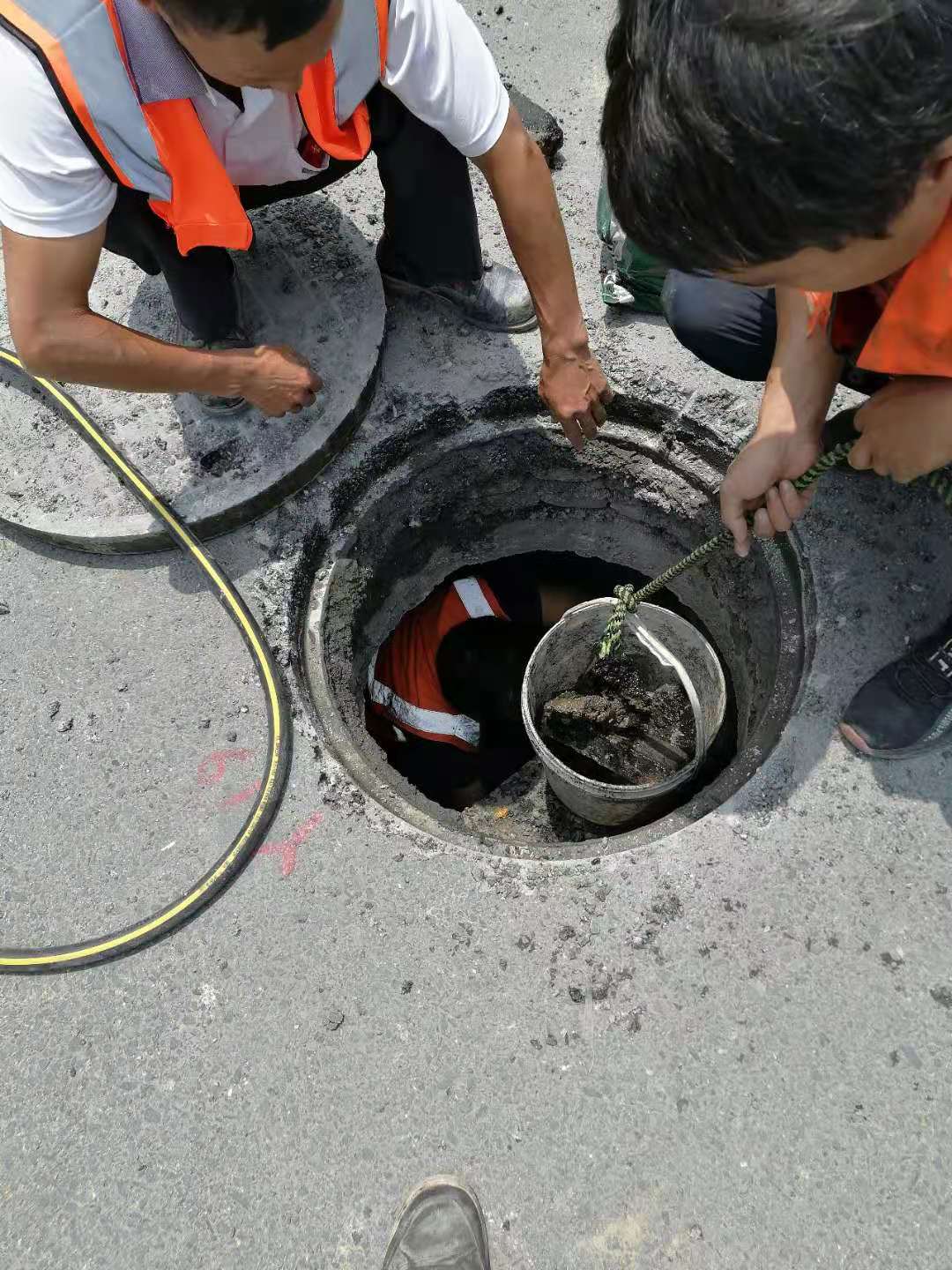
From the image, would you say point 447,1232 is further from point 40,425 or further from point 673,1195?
point 40,425

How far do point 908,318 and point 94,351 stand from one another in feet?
4.38

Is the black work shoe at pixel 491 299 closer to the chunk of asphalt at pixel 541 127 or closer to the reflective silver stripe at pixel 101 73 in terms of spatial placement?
the chunk of asphalt at pixel 541 127

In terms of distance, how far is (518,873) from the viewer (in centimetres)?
168

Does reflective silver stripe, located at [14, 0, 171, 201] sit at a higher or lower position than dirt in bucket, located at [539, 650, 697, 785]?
higher

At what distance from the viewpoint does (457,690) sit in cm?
262

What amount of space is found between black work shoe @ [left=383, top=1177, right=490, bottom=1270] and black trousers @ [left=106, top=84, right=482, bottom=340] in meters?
1.80

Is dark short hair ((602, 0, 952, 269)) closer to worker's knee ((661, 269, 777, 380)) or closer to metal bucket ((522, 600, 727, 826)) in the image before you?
worker's knee ((661, 269, 777, 380))

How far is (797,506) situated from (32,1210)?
6.00 feet

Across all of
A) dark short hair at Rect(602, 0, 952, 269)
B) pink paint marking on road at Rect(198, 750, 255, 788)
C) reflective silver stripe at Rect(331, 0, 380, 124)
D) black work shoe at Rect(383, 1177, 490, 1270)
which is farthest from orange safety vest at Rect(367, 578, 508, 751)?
dark short hair at Rect(602, 0, 952, 269)

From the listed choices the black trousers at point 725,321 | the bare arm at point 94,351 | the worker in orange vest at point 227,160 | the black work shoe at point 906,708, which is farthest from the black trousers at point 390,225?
the black work shoe at point 906,708

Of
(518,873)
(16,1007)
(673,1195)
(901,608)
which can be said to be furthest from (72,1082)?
(901,608)

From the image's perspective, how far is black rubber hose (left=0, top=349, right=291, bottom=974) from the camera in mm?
1655

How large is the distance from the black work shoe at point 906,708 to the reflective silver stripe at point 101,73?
1.60m

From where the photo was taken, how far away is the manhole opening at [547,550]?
1831 millimetres
